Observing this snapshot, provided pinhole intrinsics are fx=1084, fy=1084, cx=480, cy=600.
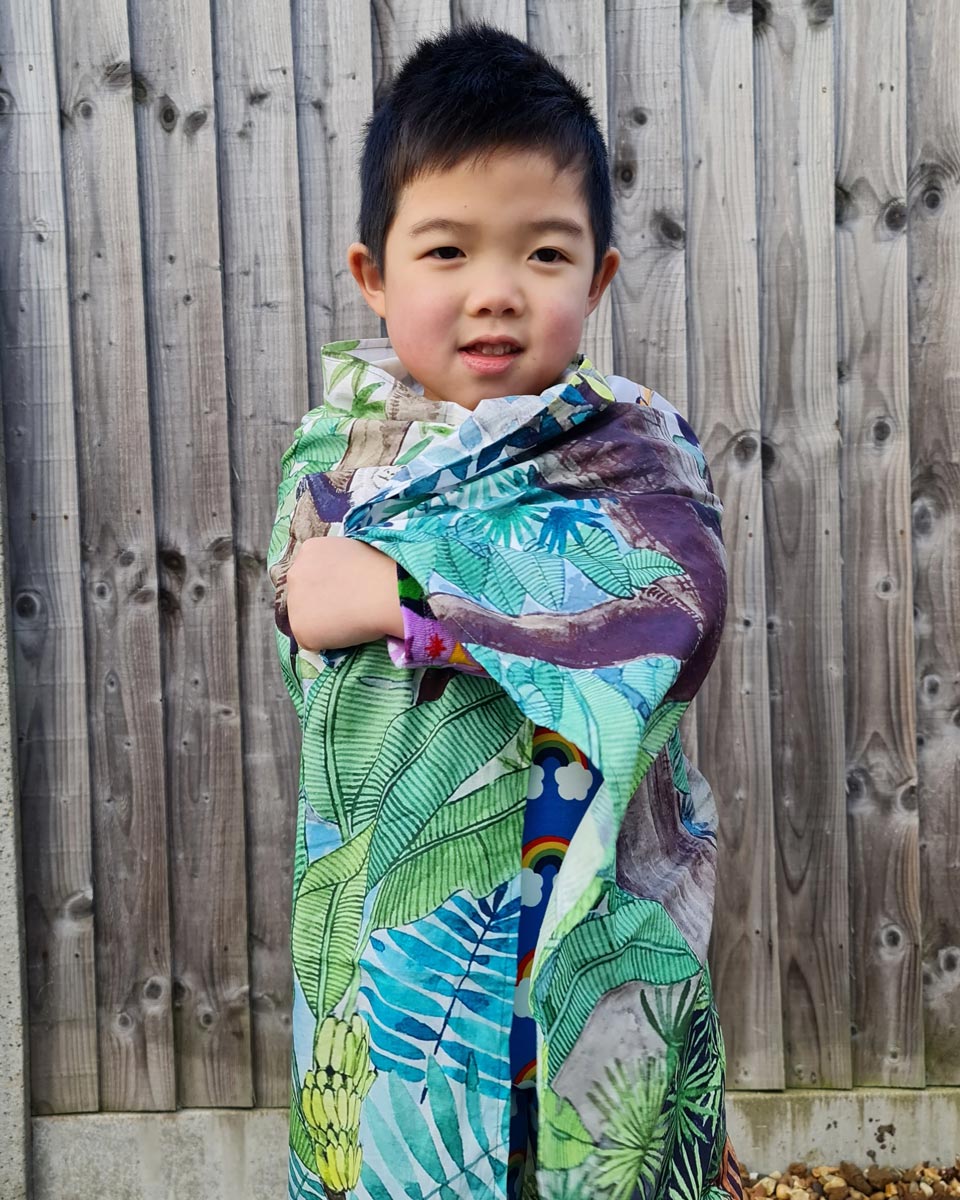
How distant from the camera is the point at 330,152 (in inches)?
90.7

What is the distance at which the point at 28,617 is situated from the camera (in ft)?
7.79

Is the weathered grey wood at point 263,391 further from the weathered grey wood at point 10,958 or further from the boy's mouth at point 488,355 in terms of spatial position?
the boy's mouth at point 488,355

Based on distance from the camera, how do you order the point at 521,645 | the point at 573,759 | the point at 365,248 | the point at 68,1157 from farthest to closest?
the point at 68,1157, the point at 365,248, the point at 573,759, the point at 521,645

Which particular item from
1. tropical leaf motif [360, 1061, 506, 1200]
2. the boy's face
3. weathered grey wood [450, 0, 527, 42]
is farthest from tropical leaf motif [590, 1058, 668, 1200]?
weathered grey wood [450, 0, 527, 42]

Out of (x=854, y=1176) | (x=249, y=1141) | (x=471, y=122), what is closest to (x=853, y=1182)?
(x=854, y=1176)

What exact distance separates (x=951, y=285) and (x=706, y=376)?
570 millimetres

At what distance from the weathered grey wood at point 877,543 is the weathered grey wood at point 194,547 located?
136 cm

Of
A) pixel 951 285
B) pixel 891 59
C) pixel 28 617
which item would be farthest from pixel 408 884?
pixel 891 59

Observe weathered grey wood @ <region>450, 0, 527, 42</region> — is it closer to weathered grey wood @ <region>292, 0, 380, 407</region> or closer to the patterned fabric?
weathered grey wood @ <region>292, 0, 380, 407</region>

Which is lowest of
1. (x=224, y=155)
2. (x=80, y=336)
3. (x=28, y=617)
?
(x=28, y=617)

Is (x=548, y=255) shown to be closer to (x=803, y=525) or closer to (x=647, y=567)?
(x=647, y=567)

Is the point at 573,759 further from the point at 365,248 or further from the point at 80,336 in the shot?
the point at 80,336

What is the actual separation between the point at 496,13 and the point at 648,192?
48 cm

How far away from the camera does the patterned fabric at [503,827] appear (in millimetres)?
1178
